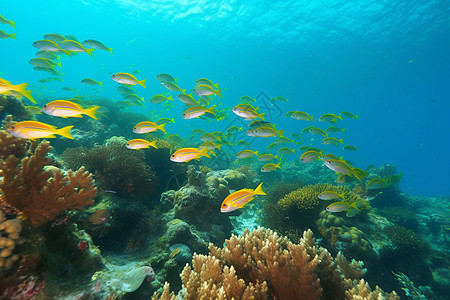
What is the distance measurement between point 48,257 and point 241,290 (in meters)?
2.40

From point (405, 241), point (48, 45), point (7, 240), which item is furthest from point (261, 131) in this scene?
point (48, 45)

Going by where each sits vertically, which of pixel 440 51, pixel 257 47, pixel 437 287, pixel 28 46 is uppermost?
pixel 28 46

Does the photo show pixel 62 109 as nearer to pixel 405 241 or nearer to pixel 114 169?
pixel 114 169

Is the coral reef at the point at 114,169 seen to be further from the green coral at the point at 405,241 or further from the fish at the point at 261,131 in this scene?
the green coral at the point at 405,241

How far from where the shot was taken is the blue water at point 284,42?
30641 mm

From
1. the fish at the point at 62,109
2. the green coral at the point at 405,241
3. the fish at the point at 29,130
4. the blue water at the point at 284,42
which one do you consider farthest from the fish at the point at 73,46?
the green coral at the point at 405,241

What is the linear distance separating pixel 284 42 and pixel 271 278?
49.3 meters

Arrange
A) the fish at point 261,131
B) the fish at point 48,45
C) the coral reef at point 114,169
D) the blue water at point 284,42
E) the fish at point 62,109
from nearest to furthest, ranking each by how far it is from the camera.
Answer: the fish at point 62,109 < the coral reef at point 114,169 < the fish at point 261,131 < the fish at point 48,45 < the blue water at point 284,42

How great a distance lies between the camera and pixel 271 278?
247 centimetres

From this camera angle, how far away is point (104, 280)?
274cm

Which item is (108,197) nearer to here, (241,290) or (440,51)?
(241,290)

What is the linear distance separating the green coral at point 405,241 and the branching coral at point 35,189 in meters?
9.05

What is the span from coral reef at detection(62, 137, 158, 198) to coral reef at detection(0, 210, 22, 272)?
3.49 metres

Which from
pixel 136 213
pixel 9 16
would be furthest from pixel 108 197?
pixel 9 16
